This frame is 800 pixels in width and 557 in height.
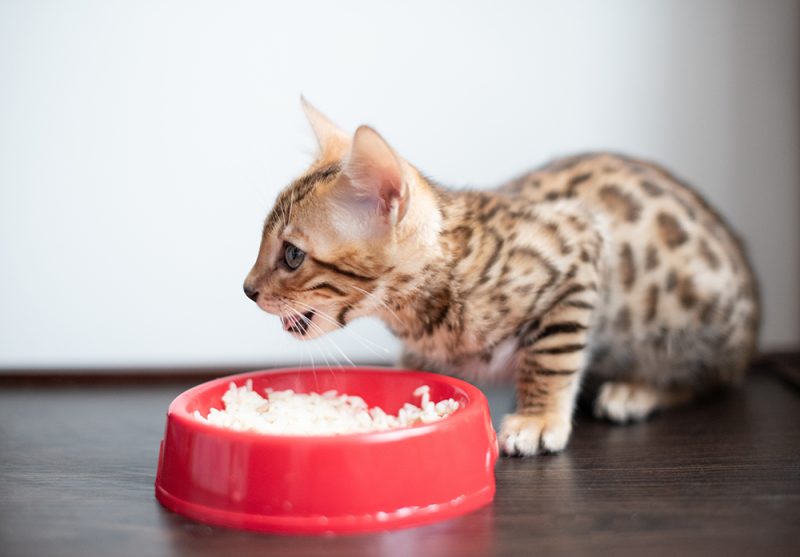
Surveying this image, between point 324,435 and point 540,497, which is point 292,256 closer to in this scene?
point 324,435

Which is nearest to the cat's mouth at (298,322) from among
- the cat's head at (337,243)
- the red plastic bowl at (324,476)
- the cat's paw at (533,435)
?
the cat's head at (337,243)

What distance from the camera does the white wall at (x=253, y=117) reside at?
6.60ft

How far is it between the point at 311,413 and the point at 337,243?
29 centimetres

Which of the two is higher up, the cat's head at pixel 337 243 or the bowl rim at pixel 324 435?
the cat's head at pixel 337 243

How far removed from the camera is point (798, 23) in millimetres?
2066

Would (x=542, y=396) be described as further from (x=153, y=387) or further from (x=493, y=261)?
(x=153, y=387)

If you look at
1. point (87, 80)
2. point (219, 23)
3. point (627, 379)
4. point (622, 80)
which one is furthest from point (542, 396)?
point (87, 80)

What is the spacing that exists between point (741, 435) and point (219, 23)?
1492 millimetres

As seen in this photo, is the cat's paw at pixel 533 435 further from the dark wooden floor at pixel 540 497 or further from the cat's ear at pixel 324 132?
the cat's ear at pixel 324 132

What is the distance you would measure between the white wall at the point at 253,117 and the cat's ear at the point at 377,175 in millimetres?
716

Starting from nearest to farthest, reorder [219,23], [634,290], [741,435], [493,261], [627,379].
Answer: [493,261]
[741,435]
[634,290]
[627,379]
[219,23]

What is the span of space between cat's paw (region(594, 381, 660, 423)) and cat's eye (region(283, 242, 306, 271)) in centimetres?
74

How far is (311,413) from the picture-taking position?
4.54ft

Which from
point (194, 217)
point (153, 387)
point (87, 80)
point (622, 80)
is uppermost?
point (622, 80)
